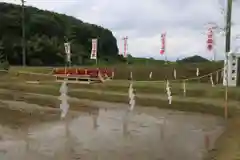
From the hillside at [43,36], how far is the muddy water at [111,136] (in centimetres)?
5344

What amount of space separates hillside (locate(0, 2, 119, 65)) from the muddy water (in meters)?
53.4

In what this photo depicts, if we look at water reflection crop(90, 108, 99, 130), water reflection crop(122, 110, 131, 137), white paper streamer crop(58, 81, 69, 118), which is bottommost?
water reflection crop(90, 108, 99, 130)

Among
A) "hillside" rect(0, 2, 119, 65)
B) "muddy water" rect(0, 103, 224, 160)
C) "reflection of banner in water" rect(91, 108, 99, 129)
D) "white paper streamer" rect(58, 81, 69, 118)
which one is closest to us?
"muddy water" rect(0, 103, 224, 160)

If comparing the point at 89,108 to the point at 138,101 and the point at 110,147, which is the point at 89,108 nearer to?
the point at 138,101

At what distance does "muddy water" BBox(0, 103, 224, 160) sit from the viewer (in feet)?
30.0

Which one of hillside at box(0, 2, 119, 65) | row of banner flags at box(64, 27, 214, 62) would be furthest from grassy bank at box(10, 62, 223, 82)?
hillside at box(0, 2, 119, 65)

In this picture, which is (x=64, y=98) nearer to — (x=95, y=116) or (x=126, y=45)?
(x=95, y=116)

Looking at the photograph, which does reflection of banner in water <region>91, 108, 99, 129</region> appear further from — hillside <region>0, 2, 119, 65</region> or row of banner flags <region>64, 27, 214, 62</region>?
hillside <region>0, 2, 119, 65</region>

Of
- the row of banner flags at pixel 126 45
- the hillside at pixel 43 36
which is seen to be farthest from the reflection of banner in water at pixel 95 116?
the hillside at pixel 43 36

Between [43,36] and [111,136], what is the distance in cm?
6230

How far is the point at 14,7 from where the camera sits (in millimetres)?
74625

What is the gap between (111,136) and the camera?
1160 centimetres

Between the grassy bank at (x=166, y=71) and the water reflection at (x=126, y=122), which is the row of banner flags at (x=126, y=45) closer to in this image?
the grassy bank at (x=166, y=71)

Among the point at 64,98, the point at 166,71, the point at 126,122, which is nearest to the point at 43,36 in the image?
the point at 166,71
